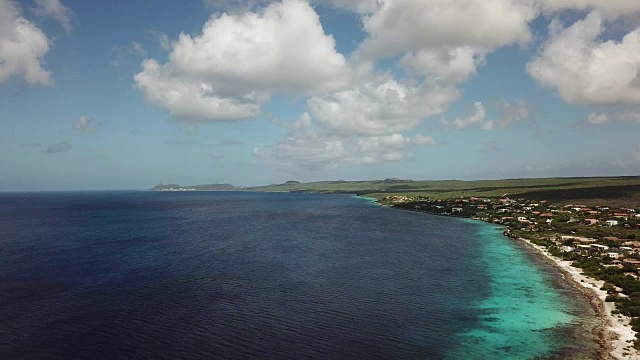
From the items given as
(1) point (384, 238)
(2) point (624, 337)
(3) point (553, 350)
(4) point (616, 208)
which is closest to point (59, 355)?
(3) point (553, 350)

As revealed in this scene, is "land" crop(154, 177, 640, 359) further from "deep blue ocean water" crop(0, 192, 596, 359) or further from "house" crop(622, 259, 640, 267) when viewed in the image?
"deep blue ocean water" crop(0, 192, 596, 359)

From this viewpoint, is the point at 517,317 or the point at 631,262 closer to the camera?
the point at 517,317

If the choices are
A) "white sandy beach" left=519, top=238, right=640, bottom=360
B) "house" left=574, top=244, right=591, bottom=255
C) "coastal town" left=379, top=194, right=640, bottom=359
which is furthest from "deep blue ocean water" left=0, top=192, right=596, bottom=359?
"house" left=574, top=244, right=591, bottom=255

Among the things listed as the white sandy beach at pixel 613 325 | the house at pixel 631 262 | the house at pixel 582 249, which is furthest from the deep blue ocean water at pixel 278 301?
the house at pixel 631 262

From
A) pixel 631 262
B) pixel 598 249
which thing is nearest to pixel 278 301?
pixel 631 262

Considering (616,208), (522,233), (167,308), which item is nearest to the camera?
(167,308)

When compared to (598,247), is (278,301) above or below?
below

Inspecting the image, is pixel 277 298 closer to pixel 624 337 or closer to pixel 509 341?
pixel 509 341

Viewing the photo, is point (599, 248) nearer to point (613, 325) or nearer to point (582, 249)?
point (582, 249)
